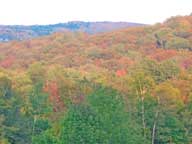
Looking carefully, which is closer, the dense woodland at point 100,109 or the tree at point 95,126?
the tree at point 95,126

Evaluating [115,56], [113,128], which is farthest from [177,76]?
[115,56]

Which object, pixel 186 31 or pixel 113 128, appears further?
pixel 186 31

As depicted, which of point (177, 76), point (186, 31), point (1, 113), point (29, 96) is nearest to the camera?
point (1, 113)

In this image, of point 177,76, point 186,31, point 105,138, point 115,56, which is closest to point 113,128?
point 105,138

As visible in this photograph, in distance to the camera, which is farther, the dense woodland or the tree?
the dense woodland

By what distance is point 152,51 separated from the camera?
88375 mm

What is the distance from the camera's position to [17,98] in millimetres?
34719

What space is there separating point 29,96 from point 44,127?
350 centimetres

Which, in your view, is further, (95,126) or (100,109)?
(100,109)

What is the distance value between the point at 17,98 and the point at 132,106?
291 inches

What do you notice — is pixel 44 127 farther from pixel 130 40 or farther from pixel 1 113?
pixel 130 40

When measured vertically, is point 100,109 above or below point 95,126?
above

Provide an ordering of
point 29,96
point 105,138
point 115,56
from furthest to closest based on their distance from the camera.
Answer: point 115,56
point 29,96
point 105,138

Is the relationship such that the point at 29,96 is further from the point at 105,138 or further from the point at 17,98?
the point at 105,138
